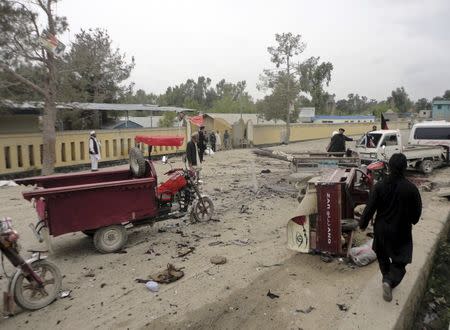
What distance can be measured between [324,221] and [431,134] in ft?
47.8

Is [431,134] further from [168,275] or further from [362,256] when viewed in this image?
[168,275]

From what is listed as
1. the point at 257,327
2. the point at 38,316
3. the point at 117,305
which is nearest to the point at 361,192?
the point at 257,327

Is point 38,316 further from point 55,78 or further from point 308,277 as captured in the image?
point 55,78

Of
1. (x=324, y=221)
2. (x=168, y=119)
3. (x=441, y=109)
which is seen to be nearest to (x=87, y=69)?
(x=324, y=221)

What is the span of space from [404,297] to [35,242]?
250 inches

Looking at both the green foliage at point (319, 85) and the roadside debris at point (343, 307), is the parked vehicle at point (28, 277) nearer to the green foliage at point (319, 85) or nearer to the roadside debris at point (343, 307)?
the roadside debris at point (343, 307)

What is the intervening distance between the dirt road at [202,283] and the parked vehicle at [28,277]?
5.9 inches

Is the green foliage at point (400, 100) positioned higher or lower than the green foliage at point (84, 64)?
higher

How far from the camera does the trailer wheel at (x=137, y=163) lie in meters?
7.20

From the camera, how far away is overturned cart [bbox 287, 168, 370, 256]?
5.78 meters

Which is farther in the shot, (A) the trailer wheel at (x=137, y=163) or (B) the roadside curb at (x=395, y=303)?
(A) the trailer wheel at (x=137, y=163)

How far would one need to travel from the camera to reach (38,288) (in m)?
4.75

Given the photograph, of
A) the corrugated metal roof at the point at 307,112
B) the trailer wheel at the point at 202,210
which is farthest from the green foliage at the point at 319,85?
the trailer wheel at the point at 202,210

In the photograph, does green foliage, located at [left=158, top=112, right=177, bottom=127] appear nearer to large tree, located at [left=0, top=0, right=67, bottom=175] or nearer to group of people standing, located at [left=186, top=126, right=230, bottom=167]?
group of people standing, located at [left=186, top=126, right=230, bottom=167]
